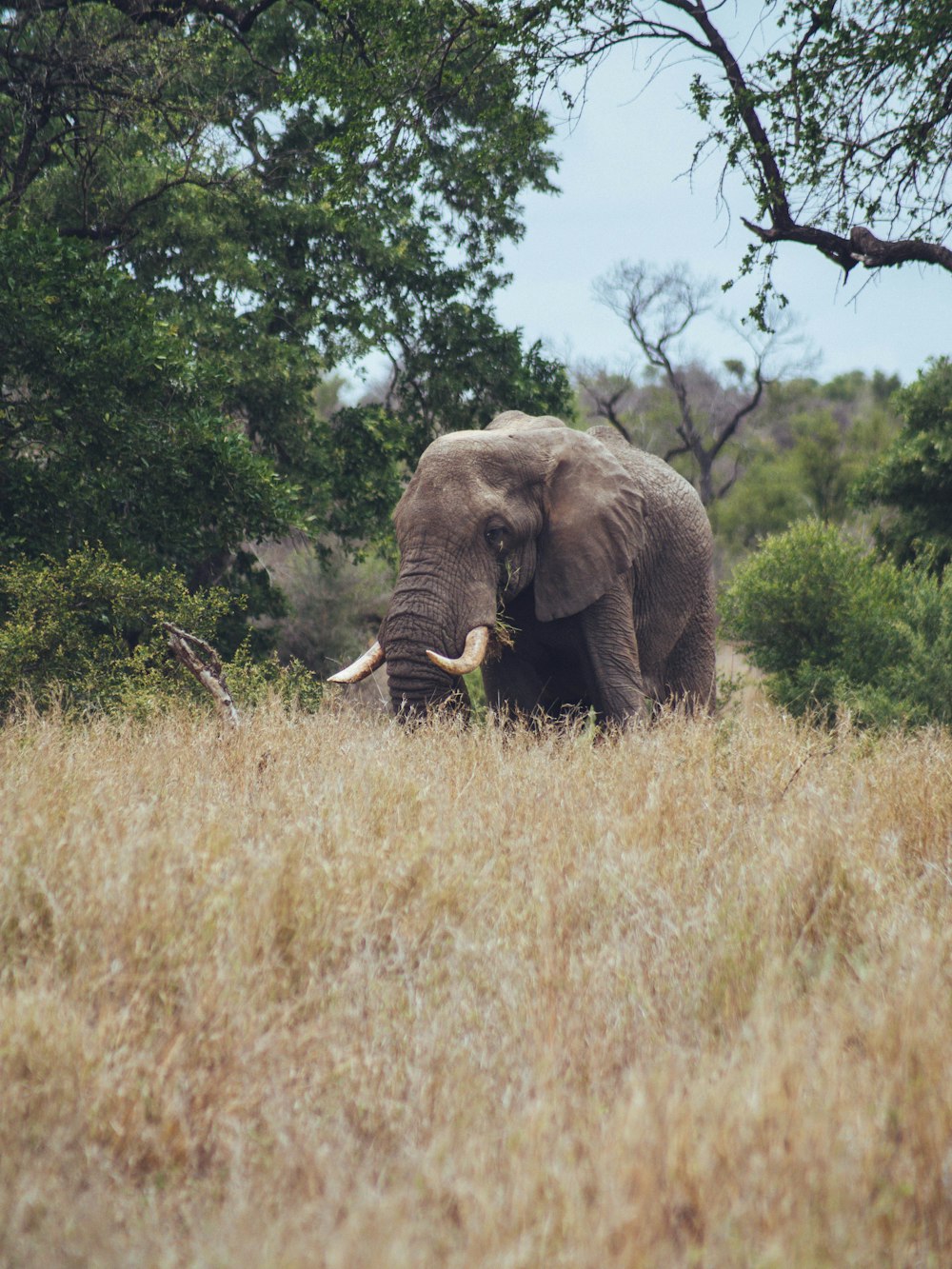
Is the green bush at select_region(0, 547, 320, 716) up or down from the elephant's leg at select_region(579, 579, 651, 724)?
down

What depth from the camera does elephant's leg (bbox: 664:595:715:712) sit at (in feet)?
30.9

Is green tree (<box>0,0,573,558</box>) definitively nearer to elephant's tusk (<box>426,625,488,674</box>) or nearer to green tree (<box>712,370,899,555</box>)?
elephant's tusk (<box>426,625,488,674</box>)

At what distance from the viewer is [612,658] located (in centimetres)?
777

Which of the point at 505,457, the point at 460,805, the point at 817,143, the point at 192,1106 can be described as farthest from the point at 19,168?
the point at 192,1106

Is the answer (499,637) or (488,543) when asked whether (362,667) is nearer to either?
(499,637)

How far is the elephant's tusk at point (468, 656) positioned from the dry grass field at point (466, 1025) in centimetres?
172

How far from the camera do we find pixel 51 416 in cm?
917

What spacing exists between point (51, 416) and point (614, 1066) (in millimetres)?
7928

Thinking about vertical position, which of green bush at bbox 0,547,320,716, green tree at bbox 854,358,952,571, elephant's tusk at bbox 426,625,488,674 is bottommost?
green bush at bbox 0,547,320,716

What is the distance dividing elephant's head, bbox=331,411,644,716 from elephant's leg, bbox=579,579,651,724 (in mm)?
201

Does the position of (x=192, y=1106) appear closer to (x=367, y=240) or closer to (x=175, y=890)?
(x=175, y=890)

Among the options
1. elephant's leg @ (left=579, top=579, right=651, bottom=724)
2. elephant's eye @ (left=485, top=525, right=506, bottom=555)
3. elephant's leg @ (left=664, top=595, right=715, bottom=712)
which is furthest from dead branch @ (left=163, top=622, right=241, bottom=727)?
elephant's leg @ (left=664, top=595, right=715, bottom=712)

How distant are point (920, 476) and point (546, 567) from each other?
1052 cm

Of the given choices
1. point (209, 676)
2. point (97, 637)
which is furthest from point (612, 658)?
point (97, 637)
